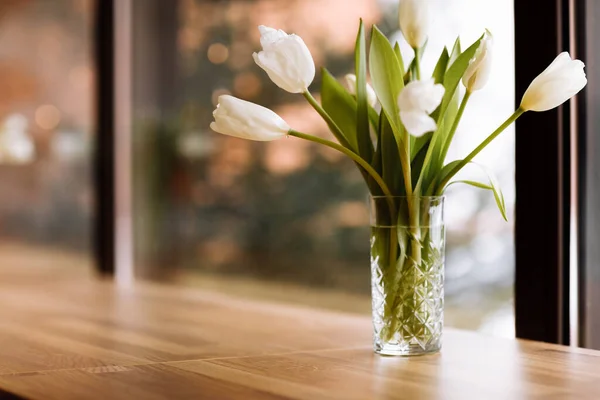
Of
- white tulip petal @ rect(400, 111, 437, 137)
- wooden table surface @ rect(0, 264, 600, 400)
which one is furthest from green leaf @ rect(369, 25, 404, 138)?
wooden table surface @ rect(0, 264, 600, 400)

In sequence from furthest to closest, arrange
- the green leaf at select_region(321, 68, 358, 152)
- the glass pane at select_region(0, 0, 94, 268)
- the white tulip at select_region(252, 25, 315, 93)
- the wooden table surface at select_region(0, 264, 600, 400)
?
the glass pane at select_region(0, 0, 94, 268) < the green leaf at select_region(321, 68, 358, 152) < the white tulip at select_region(252, 25, 315, 93) < the wooden table surface at select_region(0, 264, 600, 400)

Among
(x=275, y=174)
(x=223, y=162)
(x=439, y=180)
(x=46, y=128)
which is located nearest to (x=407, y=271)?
(x=439, y=180)

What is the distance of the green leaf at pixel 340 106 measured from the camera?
1066mm

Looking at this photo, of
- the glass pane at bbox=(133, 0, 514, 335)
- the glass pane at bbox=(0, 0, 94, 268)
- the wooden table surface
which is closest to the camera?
the wooden table surface

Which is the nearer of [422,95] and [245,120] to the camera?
[422,95]

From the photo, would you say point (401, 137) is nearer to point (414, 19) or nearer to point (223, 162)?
point (414, 19)

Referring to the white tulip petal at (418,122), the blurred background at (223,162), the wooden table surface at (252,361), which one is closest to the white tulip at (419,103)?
the white tulip petal at (418,122)

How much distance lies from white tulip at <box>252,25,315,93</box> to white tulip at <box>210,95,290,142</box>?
48mm

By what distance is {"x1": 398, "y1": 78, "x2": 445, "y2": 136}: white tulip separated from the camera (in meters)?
0.87

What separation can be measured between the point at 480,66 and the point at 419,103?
146 millimetres

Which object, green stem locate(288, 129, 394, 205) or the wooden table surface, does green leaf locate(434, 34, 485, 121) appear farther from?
the wooden table surface

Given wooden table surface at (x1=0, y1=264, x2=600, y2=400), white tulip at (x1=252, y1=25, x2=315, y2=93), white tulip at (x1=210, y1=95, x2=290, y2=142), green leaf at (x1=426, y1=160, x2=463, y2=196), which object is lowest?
wooden table surface at (x1=0, y1=264, x2=600, y2=400)

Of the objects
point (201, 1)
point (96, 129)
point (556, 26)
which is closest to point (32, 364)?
point (556, 26)

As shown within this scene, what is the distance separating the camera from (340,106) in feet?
3.51
